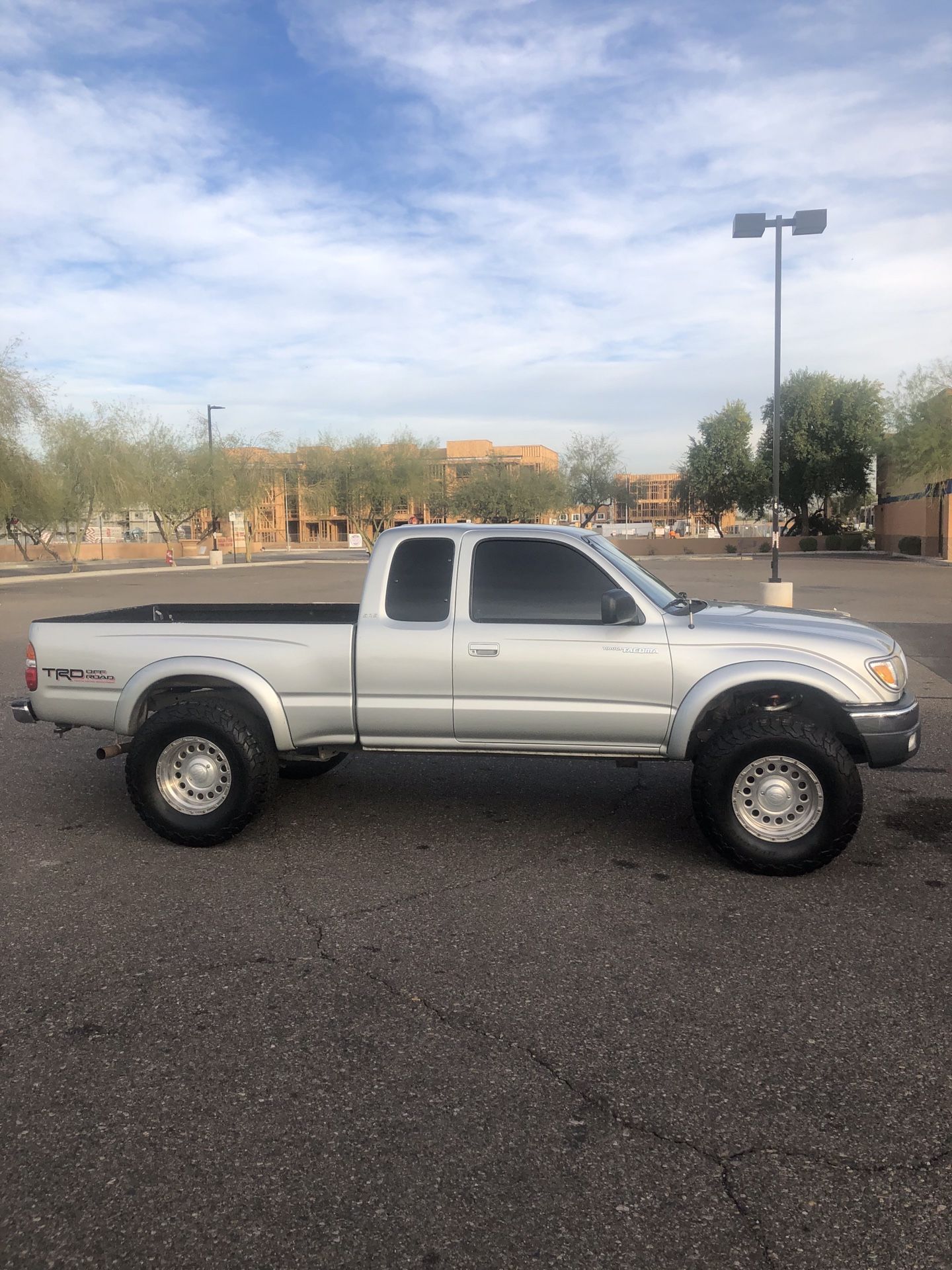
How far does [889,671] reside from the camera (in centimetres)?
549

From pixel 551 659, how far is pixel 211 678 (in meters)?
1.96

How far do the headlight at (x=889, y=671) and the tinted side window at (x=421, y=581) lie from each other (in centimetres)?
232

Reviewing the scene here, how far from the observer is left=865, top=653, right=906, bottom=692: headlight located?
5457 mm

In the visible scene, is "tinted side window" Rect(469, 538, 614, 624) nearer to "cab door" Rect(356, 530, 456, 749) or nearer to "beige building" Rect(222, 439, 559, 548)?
"cab door" Rect(356, 530, 456, 749)

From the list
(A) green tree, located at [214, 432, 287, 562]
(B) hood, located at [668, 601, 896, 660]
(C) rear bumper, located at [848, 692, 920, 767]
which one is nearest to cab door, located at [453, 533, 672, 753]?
(B) hood, located at [668, 601, 896, 660]

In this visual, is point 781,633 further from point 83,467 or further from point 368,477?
point 368,477

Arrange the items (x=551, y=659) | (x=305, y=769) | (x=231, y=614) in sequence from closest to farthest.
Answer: (x=551, y=659) < (x=231, y=614) < (x=305, y=769)

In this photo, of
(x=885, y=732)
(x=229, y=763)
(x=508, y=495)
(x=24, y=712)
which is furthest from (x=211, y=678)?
(x=508, y=495)

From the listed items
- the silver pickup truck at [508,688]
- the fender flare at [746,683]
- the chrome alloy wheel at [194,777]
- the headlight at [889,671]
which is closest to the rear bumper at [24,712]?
the silver pickup truck at [508,688]

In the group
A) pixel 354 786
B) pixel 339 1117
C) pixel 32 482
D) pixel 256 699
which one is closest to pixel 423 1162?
pixel 339 1117

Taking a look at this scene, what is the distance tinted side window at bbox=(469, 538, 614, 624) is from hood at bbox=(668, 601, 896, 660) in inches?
20.2

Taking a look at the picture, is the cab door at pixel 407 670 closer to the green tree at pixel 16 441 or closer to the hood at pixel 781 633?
the hood at pixel 781 633

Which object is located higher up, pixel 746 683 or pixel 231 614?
pixel 231 614

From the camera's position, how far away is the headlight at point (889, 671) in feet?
17.9
